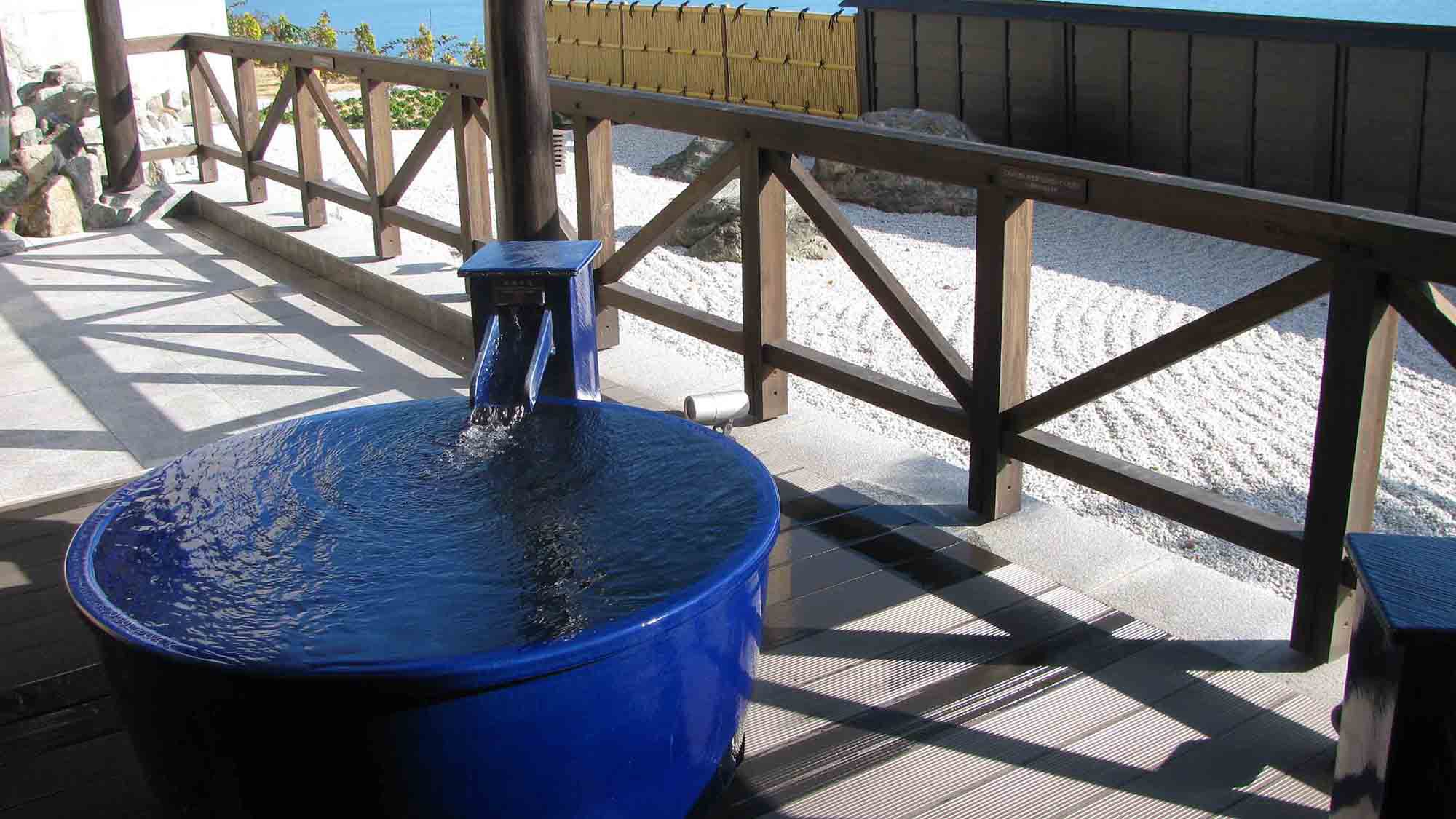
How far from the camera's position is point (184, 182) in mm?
8805

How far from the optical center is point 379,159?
672 cm

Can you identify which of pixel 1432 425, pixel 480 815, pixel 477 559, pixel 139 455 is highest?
pixel 477 559

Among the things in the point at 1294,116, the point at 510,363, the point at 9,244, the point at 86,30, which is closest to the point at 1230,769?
the point at 510,363

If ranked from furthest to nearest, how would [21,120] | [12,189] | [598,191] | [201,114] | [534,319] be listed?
[201,114] → [21,120] → [12,189] → [598,191] → [534,319]

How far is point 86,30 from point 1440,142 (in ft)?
34.8

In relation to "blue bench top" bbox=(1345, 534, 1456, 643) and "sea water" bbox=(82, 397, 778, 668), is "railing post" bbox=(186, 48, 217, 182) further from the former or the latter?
"blue bench top" bbox=(1345, 534, 1456, 643)

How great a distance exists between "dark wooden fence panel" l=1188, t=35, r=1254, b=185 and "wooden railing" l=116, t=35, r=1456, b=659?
7.42 m

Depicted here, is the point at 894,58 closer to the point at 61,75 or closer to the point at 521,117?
the point at 61,75

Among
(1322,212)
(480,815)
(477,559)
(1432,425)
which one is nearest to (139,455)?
(477,559)

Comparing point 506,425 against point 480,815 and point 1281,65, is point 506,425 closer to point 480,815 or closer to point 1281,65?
point 480,815

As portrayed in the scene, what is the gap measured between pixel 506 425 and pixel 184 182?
22.5ft

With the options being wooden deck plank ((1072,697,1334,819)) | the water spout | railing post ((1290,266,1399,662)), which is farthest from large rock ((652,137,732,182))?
wooden deck plank ((1072,697,1334,819))

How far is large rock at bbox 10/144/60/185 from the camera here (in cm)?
795

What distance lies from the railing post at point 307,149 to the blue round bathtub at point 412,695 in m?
5.35
